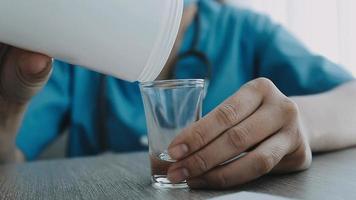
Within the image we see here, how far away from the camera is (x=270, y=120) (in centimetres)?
40

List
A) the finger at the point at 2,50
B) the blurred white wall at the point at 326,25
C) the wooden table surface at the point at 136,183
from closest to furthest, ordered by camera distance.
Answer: the wooden table surface at the point at 136,183
the finger at the point at 2,50
the blurred white wall at the point at 326,25

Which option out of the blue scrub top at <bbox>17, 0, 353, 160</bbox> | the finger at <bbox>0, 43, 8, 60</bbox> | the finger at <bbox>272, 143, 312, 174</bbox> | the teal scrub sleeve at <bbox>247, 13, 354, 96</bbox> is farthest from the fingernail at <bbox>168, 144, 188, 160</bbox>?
the blue scrub top at <bbox>17, 0, 353, 160</bbox>

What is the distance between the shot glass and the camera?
1.31ft

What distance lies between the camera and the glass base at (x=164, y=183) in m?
0.40

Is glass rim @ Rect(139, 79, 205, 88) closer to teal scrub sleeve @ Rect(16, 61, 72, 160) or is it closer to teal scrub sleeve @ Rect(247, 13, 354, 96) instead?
teal scrub sleeve @ Rect(247, 13, 354, 96)

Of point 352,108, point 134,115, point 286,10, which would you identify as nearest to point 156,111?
point 352,108

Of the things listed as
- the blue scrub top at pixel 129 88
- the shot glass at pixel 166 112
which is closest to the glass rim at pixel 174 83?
the shot glass at pixel 166 112

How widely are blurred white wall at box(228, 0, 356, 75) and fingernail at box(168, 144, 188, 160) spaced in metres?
0.70

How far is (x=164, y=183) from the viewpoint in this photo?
0.41 metres

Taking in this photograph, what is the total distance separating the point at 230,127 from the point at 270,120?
41mm

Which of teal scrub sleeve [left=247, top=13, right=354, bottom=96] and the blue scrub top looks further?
the blue scrub top

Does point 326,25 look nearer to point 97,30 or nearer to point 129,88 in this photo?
point 129,88

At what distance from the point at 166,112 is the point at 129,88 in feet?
2.08

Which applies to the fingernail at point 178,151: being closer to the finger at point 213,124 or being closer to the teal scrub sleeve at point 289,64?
the finger at point 213,124
